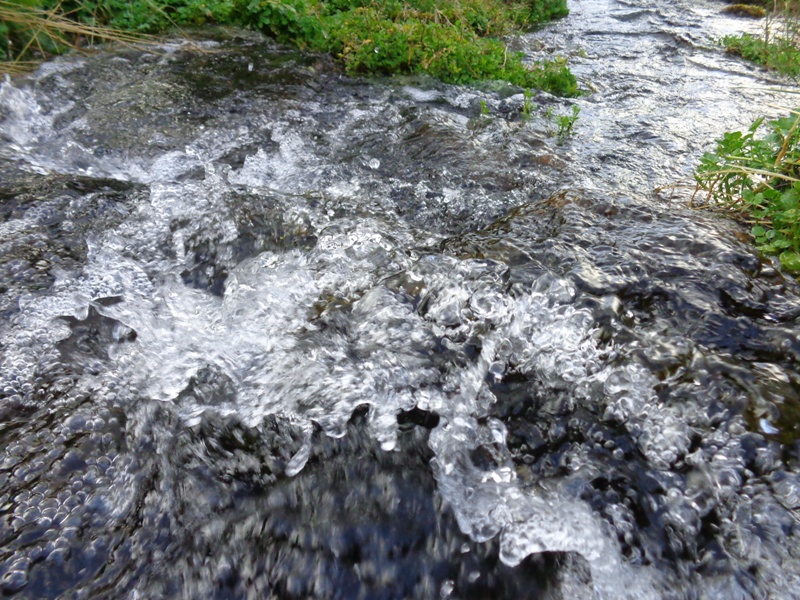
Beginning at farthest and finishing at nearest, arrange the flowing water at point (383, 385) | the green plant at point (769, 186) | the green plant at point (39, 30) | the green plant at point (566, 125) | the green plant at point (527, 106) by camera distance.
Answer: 1. the green plant at point (527, 106)
2. the green plant at point (39, 30)
3. the green plant at point (566, 125)
4. the green plant at point (769, 186)
5. the flowing water at point (383, 385)

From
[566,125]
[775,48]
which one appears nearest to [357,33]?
[566,125]

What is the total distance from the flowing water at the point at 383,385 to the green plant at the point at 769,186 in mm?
161

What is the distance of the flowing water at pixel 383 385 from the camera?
1642 mm

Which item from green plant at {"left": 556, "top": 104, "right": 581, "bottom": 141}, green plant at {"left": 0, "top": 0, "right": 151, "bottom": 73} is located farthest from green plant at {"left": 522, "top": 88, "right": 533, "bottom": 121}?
green plant at {"left": 0, "top": 0, "right": 151, "bottom": 73}

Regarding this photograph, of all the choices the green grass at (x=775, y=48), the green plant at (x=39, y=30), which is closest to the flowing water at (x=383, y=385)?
the green plant at (x=39, y=30)

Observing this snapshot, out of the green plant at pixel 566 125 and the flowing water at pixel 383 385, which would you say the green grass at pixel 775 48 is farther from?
the flowing water at pixel 383 385

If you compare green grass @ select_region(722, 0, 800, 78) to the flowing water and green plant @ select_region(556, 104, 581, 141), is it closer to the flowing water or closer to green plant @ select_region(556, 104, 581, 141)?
green plant @ select_region(556, 104, 581, 141)

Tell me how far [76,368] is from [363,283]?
4.64 ft

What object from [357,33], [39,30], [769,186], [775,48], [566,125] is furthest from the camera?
[775,48]

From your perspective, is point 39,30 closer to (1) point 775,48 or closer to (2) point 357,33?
(2) point 357,33

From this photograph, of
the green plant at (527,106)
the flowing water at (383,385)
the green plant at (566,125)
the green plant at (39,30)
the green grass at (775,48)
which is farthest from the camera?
the green grass at (775,48)

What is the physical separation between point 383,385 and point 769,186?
2345mm

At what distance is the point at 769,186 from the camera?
104 inches

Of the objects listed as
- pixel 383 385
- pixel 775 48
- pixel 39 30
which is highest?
pixel 39 30
